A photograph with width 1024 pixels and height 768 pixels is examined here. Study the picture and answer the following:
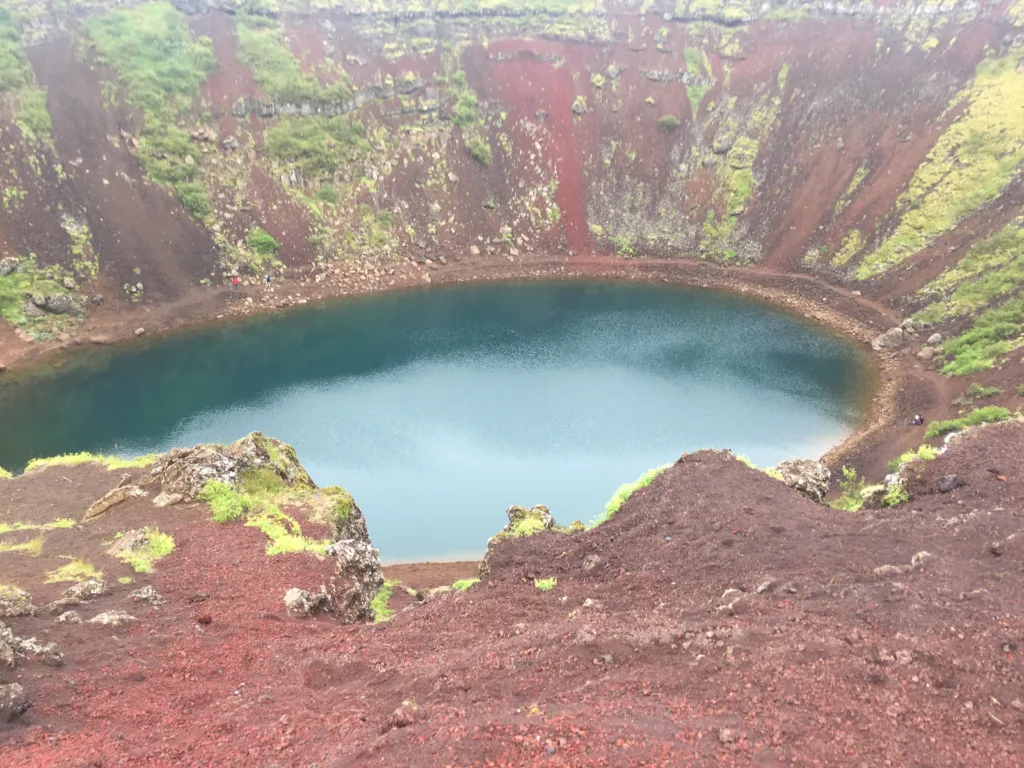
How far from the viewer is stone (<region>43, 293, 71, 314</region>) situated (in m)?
50.7

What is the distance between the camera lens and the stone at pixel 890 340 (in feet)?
162

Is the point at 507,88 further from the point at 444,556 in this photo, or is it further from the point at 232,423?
the point at 444,556

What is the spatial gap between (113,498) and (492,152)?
206 feet

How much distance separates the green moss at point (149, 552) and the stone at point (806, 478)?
2145 cm

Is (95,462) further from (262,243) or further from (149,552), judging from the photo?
(262,243)

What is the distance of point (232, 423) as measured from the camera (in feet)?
138

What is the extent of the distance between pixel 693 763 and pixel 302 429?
3799cm

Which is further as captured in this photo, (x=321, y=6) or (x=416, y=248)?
(x=321, y=6)

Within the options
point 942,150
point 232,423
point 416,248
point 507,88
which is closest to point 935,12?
point 942,150

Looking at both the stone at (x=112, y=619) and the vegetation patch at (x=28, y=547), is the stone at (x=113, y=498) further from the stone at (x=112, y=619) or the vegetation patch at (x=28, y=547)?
the stone at (x=112, y=619)

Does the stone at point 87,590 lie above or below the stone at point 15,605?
below

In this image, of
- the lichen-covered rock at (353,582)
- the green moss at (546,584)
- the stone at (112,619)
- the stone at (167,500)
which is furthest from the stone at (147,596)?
the green moss at (546,584)

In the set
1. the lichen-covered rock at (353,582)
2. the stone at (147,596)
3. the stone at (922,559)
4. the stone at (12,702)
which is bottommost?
the lichen-covered rock at (353,582)

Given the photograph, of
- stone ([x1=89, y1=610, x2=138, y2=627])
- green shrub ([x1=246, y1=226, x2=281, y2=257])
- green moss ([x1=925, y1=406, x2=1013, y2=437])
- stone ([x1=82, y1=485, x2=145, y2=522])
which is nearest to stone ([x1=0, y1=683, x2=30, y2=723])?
stone ([x1=89, y1=610, x2=138, y2=627])
